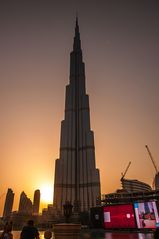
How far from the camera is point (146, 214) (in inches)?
2261

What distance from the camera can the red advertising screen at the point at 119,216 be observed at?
60.1 m

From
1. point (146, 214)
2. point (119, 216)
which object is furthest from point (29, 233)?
point (119, 216)

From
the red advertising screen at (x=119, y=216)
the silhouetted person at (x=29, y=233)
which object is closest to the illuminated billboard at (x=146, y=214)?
the red advertising screen at (x=119, y=216)

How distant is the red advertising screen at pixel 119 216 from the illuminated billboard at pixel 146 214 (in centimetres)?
225

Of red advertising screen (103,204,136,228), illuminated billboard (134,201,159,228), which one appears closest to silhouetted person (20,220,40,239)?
illuminated billboard (134,201,159,228)

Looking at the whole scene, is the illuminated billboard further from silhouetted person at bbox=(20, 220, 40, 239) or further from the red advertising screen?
silhouetted person at bbox=(20, 220, 40, 239)

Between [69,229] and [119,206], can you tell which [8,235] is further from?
[119,206]

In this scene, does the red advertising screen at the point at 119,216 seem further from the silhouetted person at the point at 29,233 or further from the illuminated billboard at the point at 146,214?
the silhouetted person at the point at 29,233

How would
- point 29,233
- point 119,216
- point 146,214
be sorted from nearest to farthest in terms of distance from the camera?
1. point 29,233
2. point 146,214
3. point 119,216

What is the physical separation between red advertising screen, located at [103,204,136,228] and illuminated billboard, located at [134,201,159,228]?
225 cm

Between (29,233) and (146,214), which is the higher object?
(146,214)

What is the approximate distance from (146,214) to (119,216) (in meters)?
8.95

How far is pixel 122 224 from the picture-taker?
61.5 m

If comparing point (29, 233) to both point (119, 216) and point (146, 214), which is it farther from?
point (119, 216)
